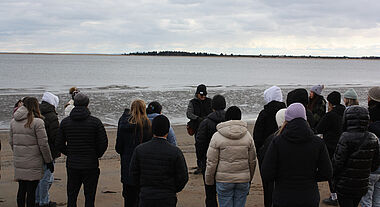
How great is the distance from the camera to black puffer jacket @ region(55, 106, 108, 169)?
5.26 m

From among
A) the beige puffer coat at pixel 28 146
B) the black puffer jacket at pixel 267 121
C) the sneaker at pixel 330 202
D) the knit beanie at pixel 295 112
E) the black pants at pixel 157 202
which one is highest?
the knit beanie at pixel 295 112

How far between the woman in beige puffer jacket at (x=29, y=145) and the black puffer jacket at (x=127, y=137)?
1.11 m

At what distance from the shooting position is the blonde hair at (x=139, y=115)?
205 inches

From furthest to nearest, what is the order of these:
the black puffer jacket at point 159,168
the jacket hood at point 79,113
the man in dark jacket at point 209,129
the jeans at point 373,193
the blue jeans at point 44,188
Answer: the blue jeans at point 44,188, the man in dark jacket at point 209,129, the jacket hood at point 79,113, the jeans at point 373,193, the black puffer jacket at point 159,168

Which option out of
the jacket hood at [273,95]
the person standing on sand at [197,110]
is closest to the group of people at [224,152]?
the jacket hood at [273,95]

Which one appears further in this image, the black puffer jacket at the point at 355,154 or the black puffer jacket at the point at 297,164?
the black puffer jacket at the point at 355,154

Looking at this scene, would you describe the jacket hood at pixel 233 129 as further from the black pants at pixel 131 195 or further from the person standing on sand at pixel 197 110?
the person standing on sand at pixel 197 110

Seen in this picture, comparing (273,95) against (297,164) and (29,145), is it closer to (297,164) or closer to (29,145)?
(297,164)

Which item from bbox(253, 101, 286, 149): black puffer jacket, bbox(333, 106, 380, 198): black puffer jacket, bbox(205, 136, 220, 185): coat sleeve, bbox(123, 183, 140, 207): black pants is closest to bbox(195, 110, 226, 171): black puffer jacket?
bbox(253, 101, 286, 149): black puffer jacket

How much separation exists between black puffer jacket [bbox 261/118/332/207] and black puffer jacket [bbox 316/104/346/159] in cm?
200

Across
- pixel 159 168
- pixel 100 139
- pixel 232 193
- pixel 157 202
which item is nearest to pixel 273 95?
pixel 232 193

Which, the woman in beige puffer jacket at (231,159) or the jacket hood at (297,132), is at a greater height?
the jacket hood at (297,132)

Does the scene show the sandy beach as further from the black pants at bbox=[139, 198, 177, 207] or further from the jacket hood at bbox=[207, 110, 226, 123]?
the black pants at bbox=[139, 198, 177, 207]

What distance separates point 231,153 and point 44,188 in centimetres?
325
